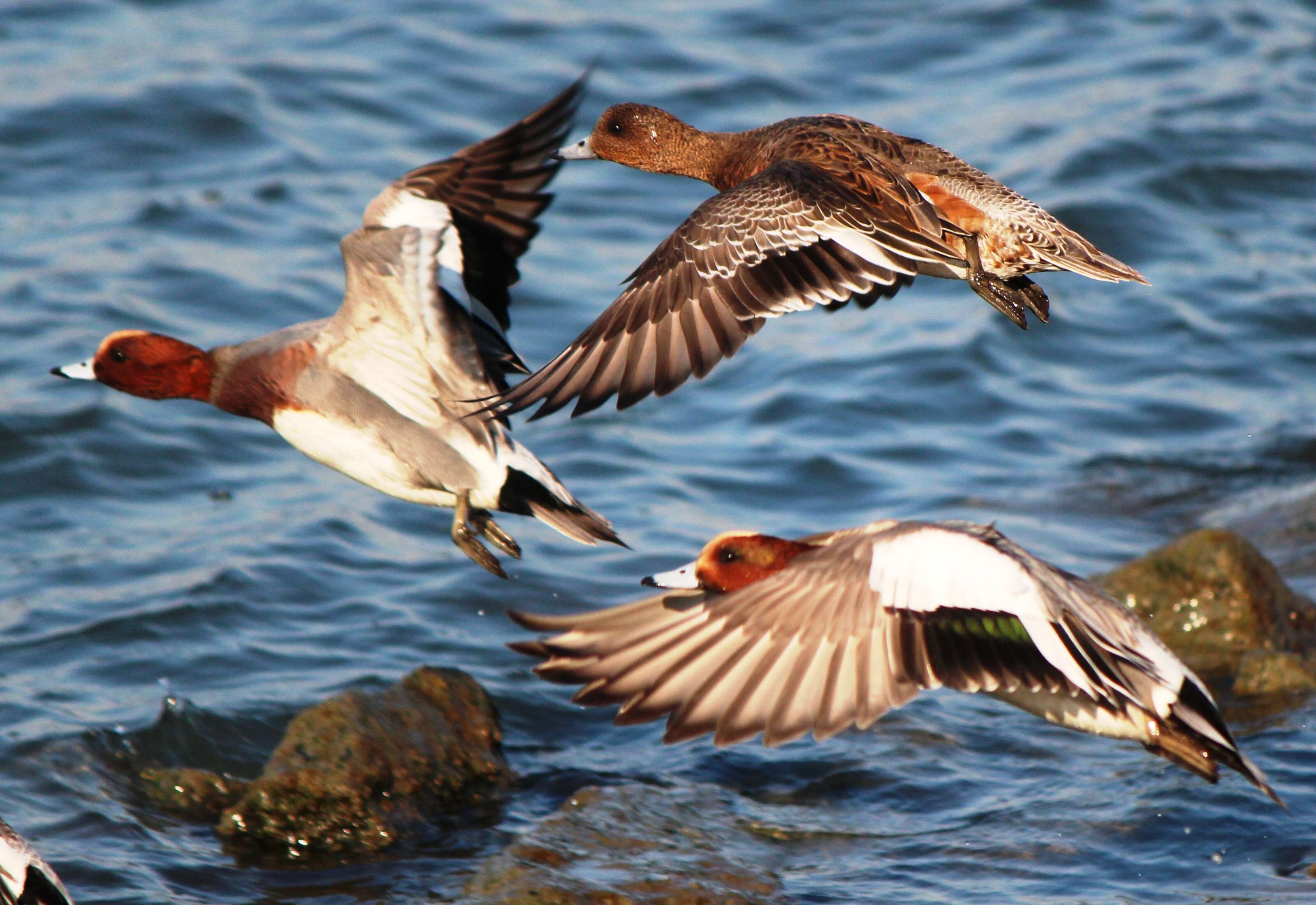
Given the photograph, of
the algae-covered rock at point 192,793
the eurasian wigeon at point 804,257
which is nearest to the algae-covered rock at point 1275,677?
the eurasian wigeon at point 804,257

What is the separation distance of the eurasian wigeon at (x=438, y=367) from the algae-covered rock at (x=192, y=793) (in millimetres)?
1035

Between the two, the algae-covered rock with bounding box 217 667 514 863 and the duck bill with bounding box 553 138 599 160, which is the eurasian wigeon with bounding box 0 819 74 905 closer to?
the algae-covered rock with bounding box 217 667 514 863

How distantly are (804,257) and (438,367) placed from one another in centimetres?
136

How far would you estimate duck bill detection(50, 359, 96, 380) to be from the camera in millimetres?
5367

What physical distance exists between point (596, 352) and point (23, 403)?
4.34 metres

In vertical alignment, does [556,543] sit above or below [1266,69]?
below

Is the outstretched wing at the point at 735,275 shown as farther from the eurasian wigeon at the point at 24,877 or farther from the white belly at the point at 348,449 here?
the eurasian wigeon at the point at 24,877

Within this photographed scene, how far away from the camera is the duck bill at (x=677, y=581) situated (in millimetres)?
4250

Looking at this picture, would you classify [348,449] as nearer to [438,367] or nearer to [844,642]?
[438,367]

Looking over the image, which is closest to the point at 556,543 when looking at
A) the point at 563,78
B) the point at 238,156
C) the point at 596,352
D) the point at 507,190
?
the point at 507,190

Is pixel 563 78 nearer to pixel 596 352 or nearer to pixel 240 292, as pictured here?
pixel 240 292

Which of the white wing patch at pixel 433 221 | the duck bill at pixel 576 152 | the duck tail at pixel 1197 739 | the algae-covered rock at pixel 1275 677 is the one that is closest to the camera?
the duck tail at pixel 1197 739

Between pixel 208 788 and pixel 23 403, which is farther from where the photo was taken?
pixel 23 403

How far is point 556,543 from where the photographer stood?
23.8 ft
